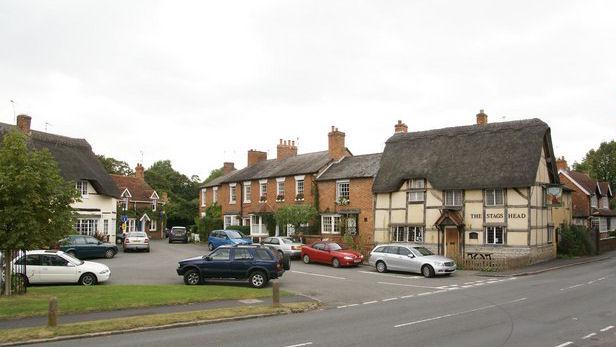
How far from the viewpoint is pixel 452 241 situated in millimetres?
34625

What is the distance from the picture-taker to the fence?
1792 centimetres

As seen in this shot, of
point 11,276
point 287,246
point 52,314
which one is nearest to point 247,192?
point 287,246

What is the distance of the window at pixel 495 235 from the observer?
32781mm

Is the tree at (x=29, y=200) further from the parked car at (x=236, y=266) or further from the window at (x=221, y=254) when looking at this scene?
the window at (x=221, y=254)

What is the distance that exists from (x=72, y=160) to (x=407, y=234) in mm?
25974

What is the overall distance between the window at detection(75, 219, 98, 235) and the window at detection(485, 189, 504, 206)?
28.9 meters

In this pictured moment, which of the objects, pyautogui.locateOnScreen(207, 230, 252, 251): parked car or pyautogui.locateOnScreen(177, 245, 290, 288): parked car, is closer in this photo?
pyautogui.locateOnScreen(177, 245, 290, 288): parked car

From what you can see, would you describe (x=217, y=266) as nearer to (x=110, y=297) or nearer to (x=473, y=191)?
(x=110, y=297)

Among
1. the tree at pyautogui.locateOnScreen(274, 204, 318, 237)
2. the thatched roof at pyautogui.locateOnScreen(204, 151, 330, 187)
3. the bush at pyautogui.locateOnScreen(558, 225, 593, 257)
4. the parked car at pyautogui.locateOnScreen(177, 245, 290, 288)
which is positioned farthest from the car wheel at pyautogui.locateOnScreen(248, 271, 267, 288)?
the bush at pyautogui.locateOnScreen(558, 225, 593, 257)

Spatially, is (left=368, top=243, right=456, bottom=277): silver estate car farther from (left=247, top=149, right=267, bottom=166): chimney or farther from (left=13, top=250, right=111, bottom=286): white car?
(left=247, top=149, right=267, bottom=166): chimney

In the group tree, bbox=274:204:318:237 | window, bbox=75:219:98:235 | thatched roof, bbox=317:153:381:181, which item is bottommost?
window, bbox=75:219:98:235

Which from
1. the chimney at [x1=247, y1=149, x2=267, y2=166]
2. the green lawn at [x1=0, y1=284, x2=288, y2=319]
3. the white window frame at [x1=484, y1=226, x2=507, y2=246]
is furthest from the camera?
the chimney at [x1=247, y1=149, x2=267, y2=166]

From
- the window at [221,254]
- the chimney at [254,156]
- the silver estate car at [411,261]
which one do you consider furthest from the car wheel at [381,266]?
the chimney at [254,156]

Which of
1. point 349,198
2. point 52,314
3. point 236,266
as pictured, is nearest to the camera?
point 52,314
